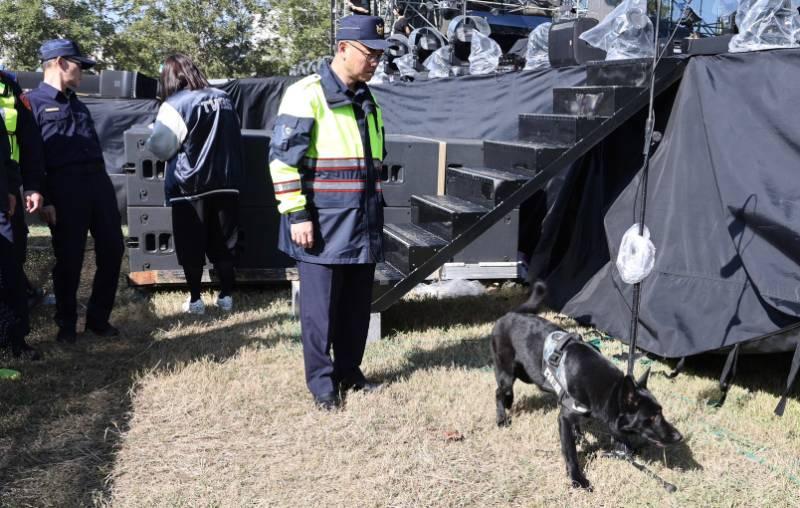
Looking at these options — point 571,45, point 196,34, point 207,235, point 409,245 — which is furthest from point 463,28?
point 196,34

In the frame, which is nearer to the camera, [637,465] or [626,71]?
[637,465]

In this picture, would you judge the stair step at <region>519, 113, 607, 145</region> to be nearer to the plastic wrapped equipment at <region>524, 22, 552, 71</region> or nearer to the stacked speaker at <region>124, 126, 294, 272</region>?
the stacked speaker at <region>124, 126, 294, 272</region>

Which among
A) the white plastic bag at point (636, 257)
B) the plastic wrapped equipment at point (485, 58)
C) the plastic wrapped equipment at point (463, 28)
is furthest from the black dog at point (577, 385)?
the plastic wrapped equipment at point (463, 28)

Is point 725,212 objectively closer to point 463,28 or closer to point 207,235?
point 207,235

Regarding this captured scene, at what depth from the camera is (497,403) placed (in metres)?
3.59

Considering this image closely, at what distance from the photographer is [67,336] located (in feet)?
15.5

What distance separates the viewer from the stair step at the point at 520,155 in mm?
4582

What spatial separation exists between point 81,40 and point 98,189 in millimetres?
26140

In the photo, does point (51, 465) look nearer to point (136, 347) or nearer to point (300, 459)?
point (300, 459)

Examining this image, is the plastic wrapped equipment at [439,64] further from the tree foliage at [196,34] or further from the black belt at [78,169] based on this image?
the tree foliage at [196,34]

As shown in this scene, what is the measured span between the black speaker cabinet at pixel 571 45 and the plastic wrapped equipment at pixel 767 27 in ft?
6.18

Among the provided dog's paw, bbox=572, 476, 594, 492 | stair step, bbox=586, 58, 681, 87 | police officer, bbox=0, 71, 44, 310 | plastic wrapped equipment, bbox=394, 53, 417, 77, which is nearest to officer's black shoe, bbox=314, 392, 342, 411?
dog's paw, bbox=572, 476, 594, 492

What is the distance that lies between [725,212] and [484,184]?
144cm

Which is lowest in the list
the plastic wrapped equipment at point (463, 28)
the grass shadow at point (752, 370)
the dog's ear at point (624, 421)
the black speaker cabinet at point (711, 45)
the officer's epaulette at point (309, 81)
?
the grass shadow at point (752, 370)
